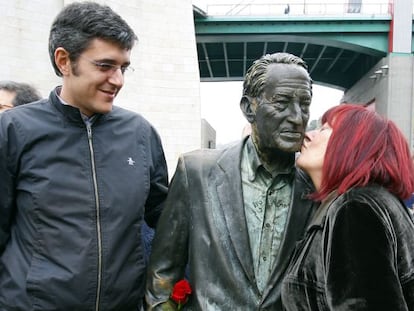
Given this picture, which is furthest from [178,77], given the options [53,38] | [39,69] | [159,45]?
[53,38]

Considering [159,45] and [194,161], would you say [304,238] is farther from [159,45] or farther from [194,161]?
[159,45]

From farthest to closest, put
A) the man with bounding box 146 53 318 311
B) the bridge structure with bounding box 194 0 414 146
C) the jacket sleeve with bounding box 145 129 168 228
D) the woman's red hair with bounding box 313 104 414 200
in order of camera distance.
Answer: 1. the bridge structure with bounding box 194 0 414 146
2. the jacket sleeve with bounding box 145 129 168 228
3. the man with bounding box 146 53 318 311
4. the woman's red hair with bounding box 313 104 414 200

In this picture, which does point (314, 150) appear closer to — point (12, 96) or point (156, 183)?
point (156, 183)

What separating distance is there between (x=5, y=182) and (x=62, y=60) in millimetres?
533

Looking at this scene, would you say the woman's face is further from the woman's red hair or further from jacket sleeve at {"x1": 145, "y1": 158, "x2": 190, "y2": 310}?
jacket sleeve at {"x1": 145, "y1": 158, "x2": 190, "y2": 310}

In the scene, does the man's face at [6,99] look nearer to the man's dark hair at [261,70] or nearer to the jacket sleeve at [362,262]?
the man's dark hair at [261,70]

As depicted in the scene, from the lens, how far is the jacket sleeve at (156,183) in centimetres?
226

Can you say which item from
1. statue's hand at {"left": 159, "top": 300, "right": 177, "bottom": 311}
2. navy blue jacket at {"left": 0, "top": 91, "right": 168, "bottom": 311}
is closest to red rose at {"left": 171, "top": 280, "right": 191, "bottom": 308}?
statue's hand at {"left": 159, "top": 300, "right": 177, "bottom": 311}

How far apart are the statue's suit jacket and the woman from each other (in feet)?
0.29

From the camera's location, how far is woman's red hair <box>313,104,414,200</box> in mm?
1774

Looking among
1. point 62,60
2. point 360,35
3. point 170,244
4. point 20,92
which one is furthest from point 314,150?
point 360,35

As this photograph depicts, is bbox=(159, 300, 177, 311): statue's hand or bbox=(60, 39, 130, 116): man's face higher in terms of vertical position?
bbox=(60, 39, 130, 116): man's face

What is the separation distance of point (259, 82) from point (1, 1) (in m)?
11.3

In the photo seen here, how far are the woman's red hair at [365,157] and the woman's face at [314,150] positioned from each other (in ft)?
0.17
